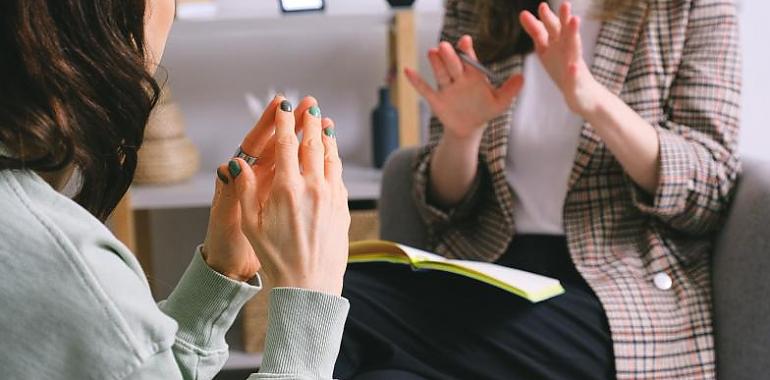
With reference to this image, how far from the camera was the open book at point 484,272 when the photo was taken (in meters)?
1.05

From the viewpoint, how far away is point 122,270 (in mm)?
573

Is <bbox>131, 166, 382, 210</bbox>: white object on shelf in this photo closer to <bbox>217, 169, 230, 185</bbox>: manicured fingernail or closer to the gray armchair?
the gray armchair

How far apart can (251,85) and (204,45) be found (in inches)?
6.3

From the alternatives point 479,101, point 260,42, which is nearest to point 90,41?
point 479,101

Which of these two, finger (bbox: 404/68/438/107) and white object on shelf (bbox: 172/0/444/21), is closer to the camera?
finger (bbox: 404/68/438/107)

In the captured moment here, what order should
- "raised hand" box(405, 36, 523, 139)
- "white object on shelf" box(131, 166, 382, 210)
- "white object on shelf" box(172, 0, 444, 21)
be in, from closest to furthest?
"raised hand" box(405, 36, 523, 139) → "white object on shelf" box(131, 166, 382, 210) → "white object on shelf" box(172, 0, 444, 21)

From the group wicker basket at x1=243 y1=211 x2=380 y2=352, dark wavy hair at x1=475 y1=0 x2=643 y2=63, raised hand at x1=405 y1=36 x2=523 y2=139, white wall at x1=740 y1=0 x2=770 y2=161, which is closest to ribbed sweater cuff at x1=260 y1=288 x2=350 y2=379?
→ raised hand at x1=405 y1=36 x2=523 y2=139

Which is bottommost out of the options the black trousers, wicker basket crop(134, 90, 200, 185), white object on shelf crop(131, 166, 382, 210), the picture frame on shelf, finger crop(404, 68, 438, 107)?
white object on shelf crop(131, 166, 382, 210)

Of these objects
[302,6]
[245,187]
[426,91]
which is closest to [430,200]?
[426,91]

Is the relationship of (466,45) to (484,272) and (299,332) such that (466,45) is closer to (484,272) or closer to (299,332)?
(484,272)

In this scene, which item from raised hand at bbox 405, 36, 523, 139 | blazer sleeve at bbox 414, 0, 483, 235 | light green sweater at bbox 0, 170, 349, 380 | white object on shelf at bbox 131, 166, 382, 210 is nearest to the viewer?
light green sweater at bbox 0, 170, 349, 380

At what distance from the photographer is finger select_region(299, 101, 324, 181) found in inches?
28.0

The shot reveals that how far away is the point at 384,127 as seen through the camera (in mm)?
2039

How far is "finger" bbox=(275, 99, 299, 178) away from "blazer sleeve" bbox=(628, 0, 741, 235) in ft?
2.08
